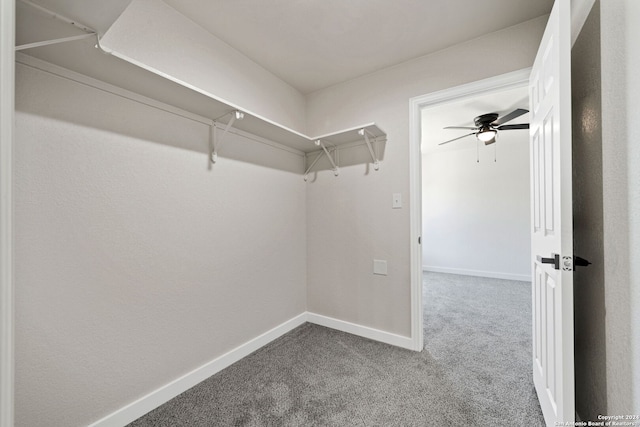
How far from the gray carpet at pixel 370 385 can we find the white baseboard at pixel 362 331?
0.22 feet

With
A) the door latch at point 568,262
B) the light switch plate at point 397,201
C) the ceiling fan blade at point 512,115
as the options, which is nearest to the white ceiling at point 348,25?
the ceiling fan blade at point 512,115

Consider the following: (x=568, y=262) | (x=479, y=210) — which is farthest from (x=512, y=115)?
(x=479, y=210)

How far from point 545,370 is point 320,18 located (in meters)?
2.42

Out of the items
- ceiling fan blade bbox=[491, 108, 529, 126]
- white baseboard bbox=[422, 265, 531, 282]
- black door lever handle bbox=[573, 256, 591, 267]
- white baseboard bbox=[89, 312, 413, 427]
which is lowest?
white baseboard bbox=[422, 265, 531, 282]

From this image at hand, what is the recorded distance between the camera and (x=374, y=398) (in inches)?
59.5

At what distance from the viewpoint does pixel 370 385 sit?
5.33ft

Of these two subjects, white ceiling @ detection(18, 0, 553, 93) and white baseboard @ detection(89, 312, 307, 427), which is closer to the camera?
white baseboard @ detection(89, 312, 307, 427)

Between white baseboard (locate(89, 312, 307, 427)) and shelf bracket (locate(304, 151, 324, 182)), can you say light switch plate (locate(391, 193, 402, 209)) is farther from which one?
white baseboard (locate(89, 312, 307, 427))

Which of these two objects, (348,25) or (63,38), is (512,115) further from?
(63,38)

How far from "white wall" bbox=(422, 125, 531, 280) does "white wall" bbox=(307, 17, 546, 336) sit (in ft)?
10.4

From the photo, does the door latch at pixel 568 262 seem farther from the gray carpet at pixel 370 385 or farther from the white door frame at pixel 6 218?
the white door frame at pixel 6 218

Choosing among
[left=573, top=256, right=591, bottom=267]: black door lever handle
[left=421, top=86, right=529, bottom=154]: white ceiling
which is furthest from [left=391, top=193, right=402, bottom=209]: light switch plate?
[left=573, top=256, right=591, bottom=267]: black door lever handle

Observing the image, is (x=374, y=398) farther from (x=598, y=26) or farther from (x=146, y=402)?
(x=598, y=26)

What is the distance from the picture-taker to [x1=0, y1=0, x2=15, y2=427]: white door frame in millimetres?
573
